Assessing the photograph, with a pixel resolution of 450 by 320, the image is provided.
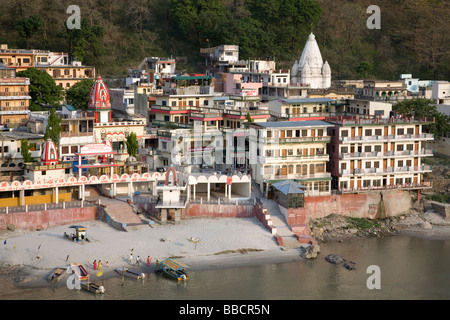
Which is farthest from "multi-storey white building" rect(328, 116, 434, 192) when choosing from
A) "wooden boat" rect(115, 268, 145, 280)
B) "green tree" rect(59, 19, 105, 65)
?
"green tree" rect(59, 19, 105, 65)

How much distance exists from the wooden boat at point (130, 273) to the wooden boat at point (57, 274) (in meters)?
3.40

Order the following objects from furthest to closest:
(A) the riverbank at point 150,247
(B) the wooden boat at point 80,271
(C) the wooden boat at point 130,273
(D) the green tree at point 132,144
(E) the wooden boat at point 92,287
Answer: (D) the green tree at point 132,144 < (A) the riverbank at point 150,247 < (C) the wooden boat at point 130,273 < (B) the wooden boat at point 80,271 < (E) the wooden boat at point 92,287

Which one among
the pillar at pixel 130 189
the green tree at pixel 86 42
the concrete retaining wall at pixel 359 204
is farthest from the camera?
the green tree at pixel 86 42

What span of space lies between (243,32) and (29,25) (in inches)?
1022

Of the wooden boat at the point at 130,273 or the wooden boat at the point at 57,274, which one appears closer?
the wooden boat at the point at 57,274

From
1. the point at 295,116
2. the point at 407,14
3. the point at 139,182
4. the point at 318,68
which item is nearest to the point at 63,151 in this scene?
the point at 139,182

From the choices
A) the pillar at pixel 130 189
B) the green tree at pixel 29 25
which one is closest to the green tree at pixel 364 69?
the green tree at pixel 29 25

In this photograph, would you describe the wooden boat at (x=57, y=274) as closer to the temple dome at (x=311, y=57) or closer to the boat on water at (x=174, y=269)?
the boat on water at (x=174, y=269)

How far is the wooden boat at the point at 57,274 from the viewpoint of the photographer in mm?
53750

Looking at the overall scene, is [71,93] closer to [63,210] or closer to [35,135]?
[35,135]

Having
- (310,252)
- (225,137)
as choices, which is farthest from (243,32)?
(310,252)

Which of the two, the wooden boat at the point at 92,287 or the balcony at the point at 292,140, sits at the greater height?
the balcony at the point at 292,140

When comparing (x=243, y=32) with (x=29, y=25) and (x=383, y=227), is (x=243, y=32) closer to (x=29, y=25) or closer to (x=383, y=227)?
(x=29, y=25)

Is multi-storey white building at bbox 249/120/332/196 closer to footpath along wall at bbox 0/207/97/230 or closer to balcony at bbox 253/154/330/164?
balcony at bbox 253/154/330/164
